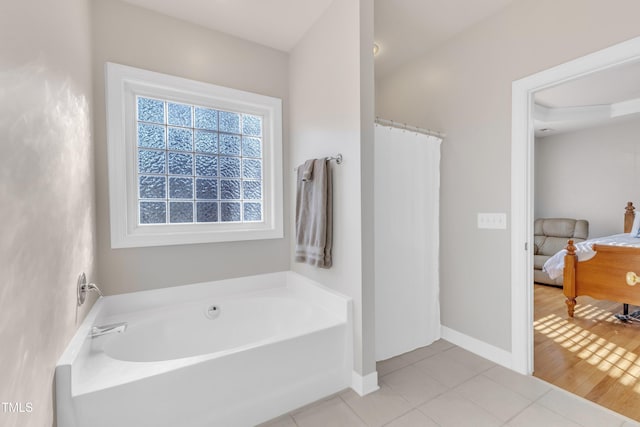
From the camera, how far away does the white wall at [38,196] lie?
32.6 inches

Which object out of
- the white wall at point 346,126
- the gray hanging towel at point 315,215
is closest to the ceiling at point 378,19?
the white wall at point 346,126

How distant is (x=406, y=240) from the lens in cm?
229

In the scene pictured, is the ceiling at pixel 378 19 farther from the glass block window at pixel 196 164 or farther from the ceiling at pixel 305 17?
the glass block window at pixel 196 164

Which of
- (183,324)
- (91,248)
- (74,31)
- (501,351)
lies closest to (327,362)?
(183,324)

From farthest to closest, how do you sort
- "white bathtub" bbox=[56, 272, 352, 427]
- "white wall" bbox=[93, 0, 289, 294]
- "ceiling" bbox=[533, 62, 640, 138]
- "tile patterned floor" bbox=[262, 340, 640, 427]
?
"ceiling" bbox=[533, 62, 640, 138], "white wall" bbox=[93, 0, 289, 294], "tile patterned floor" bbox=[262, 340, 640, 427], "white bathtub" bbox=[56, 272, 352, 427]

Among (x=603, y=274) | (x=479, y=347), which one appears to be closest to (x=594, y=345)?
(x=603, y=274)

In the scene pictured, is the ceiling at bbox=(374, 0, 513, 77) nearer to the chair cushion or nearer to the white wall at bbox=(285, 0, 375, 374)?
the white wall at bbox=(285, 0, 375, 374)

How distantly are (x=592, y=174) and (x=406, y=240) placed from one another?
490 centimetres

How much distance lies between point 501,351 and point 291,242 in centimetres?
189

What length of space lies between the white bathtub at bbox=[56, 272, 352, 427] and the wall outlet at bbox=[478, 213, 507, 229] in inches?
51.3

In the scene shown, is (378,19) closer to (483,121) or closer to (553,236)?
(483,121)

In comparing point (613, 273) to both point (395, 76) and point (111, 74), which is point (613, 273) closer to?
point (395, 76)

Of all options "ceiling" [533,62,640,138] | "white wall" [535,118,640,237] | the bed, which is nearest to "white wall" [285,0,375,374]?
the bed

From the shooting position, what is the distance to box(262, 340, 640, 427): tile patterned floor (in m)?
1.53
